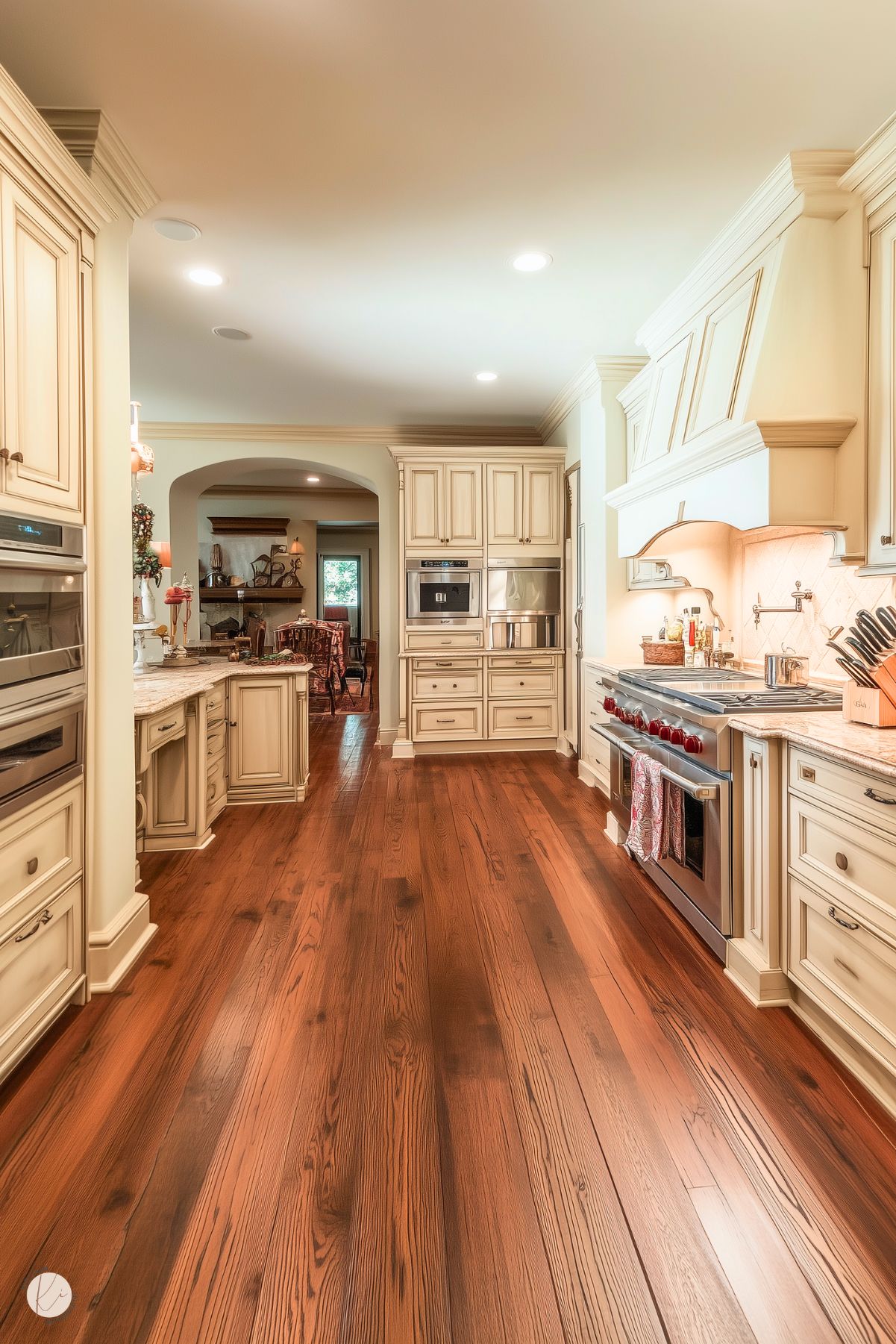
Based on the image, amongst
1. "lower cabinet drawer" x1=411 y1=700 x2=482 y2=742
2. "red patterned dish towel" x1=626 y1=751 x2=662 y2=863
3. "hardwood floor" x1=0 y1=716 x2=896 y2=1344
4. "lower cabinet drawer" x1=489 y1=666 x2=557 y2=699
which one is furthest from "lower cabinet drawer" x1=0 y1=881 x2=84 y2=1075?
"lower cabinet drawer" x1=489 y1=666 x2=557 y2=699

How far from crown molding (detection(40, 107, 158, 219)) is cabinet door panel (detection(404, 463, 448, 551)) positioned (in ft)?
10.2

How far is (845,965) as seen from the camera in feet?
5.76

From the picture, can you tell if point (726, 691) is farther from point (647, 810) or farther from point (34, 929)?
point (34, 929)

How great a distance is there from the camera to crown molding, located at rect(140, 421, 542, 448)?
5859mm

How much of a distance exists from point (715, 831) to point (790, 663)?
94cm

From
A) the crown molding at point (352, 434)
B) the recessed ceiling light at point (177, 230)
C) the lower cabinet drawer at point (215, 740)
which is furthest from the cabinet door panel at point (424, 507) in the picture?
the recessed ceiling light at point (177, 230)

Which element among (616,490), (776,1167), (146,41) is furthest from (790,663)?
(146,41)

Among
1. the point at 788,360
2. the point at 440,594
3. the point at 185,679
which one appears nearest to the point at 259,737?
the point at 185,679

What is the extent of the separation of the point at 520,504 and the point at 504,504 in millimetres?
134

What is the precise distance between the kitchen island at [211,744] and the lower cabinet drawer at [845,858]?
7.53 feet

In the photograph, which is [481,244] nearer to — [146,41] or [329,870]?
[146,41]

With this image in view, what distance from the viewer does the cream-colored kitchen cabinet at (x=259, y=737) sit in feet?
13.4

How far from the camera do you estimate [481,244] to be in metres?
2.95

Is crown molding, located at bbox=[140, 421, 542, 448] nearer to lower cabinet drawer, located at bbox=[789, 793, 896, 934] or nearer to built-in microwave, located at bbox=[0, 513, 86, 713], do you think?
built-in microwave, located at bbox=[0, 513, 86, 713]
